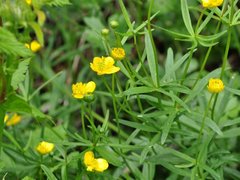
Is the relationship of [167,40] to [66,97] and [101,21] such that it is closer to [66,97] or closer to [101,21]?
[101,21]

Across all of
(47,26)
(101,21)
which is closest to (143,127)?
(101,21)

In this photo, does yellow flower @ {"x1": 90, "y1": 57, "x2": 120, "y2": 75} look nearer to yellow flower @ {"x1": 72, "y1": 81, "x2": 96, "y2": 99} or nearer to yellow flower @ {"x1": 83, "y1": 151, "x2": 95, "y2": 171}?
yellow flower @ {"x1": 72, "y1": 81, "x2": 96, "y2": 99}

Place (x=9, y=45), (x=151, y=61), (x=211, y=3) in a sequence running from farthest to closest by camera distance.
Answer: (x=151, y=61)
(x=211, y=3)
(x=9, y=45)

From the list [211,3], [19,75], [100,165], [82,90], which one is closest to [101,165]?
[100,165]

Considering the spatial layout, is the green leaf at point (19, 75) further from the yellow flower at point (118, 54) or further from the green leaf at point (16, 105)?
the yellow flower at point (118, 54)

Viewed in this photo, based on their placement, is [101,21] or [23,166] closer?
[23,166]

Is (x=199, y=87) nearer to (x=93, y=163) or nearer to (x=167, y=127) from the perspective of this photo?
(x=167, y=127)

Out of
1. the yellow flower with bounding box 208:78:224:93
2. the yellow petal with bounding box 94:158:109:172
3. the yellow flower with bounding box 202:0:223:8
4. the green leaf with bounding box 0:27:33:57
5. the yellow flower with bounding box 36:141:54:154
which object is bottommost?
the yellow flower with bounding box 36:141:54:154

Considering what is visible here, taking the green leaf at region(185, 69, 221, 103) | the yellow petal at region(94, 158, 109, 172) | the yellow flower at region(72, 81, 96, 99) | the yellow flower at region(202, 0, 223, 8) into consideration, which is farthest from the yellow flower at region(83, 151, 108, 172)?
the yellow flower at region(202, 0, 223, 8)

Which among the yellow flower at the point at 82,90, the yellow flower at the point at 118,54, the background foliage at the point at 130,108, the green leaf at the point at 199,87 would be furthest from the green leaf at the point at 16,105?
the green leaf at the point at 199,87
